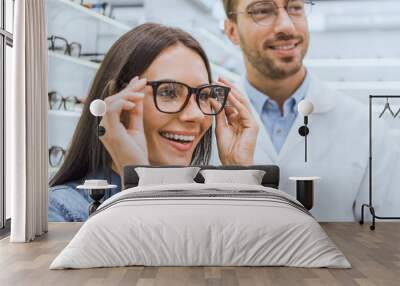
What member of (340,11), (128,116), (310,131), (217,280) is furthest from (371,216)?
(217,280)

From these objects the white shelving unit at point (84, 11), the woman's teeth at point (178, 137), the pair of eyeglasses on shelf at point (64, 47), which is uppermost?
the white shelving unit at point (84, 11)

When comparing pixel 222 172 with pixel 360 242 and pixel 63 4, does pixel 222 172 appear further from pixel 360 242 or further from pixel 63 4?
pixel 63 4

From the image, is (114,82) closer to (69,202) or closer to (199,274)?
(69,202)

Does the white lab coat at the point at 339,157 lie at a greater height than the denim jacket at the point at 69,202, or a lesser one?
greater

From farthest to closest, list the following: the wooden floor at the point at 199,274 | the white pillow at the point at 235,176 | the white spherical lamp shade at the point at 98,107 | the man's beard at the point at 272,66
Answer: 1. the man's beard at the point at 272,66
2. the white spherical lamp shade at the point at 98,107
3. the white pillow at the point at 235,176
4. the wooden floor at the point at 199,274

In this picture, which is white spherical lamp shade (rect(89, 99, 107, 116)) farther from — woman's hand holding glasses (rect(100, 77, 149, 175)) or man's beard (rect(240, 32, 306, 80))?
man's beard (rect(240, 32, 306, 80))

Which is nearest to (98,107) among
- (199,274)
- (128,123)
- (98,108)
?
(98,108)

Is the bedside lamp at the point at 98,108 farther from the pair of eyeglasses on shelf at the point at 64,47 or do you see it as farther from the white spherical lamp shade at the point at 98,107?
the pair of eyeglasses on shelf at the point at 64,47

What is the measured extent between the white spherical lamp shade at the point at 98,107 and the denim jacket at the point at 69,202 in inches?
33.3

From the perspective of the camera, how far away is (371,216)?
25.7 feet

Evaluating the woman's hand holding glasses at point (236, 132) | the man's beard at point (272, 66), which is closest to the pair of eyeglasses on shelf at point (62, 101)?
the woman's hand holding glasses at point (236, 132)

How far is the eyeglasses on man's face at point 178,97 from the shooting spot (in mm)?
7645

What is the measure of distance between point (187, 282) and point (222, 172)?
9.58 ft

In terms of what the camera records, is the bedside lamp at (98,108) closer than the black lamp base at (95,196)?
No
